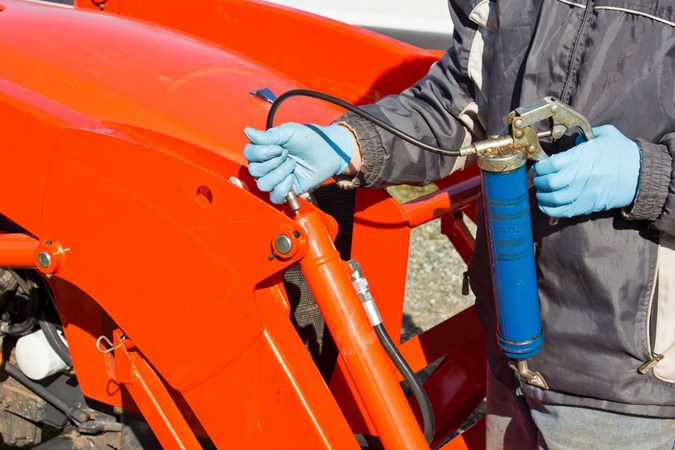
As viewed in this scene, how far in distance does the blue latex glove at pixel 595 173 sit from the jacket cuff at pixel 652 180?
13 mm

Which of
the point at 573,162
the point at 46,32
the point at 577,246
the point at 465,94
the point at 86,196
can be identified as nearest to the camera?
the point at 573,162

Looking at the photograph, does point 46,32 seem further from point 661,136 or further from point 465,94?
point 661,136

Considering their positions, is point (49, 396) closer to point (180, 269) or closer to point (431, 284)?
point (180, 269)

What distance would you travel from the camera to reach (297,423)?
157cm

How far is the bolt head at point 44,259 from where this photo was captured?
1.60 m

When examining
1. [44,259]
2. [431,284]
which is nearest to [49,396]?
[44,259]

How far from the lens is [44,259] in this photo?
160 cm

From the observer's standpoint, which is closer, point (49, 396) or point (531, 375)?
point (531, 375)

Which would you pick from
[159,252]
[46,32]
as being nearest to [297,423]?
[159,252]

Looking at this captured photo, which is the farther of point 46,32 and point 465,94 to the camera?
point 46,32

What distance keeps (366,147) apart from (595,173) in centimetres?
42

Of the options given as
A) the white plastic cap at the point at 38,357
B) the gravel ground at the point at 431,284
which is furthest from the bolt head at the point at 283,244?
the gravel ground at the point at 431,284

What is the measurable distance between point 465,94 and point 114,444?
1034mm

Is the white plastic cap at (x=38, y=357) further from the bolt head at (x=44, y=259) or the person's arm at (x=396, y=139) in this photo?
the person's arm at (x=396, y=139)
